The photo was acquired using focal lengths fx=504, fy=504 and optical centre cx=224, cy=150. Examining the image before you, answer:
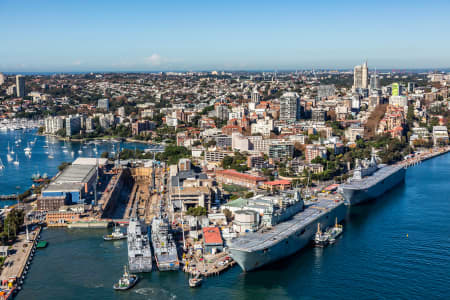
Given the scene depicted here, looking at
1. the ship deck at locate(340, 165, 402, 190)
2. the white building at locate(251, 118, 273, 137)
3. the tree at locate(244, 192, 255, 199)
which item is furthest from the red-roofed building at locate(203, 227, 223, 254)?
the white building at locate(251, 118, 273, 137)

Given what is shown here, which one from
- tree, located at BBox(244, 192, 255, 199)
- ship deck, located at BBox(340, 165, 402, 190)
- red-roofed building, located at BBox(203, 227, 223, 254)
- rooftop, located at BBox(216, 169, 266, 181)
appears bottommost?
red-roofed building, located at BBox(203, 227, 223, 254)

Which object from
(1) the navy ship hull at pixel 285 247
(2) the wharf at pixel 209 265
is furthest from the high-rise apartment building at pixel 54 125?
(2) the wharf at pixel 209 265

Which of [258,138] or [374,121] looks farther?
[374,121]

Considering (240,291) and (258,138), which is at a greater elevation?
(258,138)

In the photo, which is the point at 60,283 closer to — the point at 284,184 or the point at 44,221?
the point at 44,221

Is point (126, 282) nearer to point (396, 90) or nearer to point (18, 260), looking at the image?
point (18, 260)

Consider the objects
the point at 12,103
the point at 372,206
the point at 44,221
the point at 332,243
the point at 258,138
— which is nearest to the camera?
the point at 332,243

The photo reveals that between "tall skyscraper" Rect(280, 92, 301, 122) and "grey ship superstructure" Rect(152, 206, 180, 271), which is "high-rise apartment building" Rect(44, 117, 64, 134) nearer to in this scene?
"tall skyscraper" Rect(280, 92, 301, 122)

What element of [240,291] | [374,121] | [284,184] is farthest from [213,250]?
[374,121]
